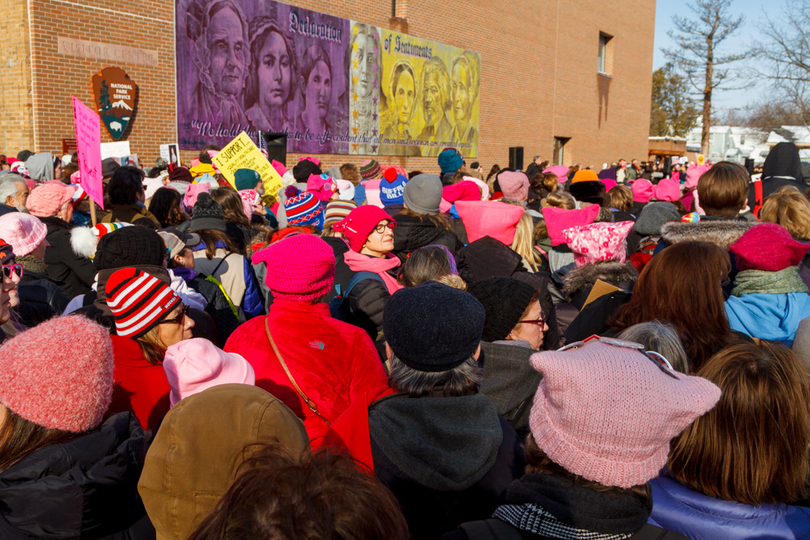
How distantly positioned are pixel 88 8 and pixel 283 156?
465cm

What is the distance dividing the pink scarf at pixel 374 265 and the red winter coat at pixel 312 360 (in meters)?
1.37

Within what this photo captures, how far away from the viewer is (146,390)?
2.57 metres

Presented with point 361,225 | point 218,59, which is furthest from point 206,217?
point 218,59

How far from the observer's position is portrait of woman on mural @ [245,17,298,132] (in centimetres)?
1581

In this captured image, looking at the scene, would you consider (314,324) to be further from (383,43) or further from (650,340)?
(383,43)

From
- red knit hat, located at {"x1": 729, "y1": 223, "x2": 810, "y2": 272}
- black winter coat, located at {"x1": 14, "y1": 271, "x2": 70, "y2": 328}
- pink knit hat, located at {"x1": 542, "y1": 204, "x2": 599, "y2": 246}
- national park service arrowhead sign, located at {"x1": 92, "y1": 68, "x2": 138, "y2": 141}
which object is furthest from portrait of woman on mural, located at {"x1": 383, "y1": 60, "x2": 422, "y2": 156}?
red knit hat, located at {"x1": 729, "y1": 223, "x2": 810, "y2": 272}

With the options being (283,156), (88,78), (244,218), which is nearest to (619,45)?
(283,156)

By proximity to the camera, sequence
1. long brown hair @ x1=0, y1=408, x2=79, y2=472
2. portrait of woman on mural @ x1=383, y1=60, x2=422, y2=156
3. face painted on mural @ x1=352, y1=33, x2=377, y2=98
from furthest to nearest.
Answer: portrait of woman on mural @ x1=383, y1=60, x2=422, y2=156 < face painted on mural @ x1=352, y1=33, x2=377, y2=98 < long brown hair @ x1=0, y1=408, x2=79, y2=472

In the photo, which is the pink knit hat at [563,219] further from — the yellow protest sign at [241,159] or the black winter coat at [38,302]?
the yellow protest sign at [241,159]

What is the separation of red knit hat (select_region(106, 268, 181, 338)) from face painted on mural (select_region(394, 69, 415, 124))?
61.9ft

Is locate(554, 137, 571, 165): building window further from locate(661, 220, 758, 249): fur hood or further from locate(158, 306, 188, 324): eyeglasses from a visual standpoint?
locate(158, 306, 188, 324): eyeglasses

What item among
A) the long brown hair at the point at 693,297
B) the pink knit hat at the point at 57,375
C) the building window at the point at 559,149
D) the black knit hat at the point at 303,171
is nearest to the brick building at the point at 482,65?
the building window at the point at 559,149

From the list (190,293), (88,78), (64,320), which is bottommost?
(190,293)

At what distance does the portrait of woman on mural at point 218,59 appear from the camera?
573 inches
